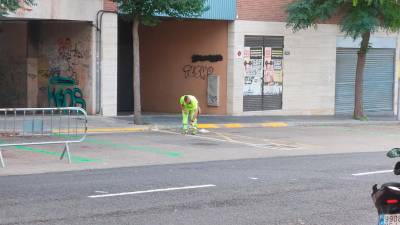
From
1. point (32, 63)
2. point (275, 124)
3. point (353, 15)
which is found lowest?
point (275, 124)

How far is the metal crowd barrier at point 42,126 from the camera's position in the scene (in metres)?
13.6

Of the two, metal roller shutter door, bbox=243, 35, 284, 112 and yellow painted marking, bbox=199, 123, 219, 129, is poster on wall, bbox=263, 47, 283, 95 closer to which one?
metal roller shutter door, bbox=243, 35, 284, 112

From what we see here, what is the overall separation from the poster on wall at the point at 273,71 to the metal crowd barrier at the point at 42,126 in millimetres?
14370

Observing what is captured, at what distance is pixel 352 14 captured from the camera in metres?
25.8

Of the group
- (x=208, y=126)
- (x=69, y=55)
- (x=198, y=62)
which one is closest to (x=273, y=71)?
(x=198, y=62)

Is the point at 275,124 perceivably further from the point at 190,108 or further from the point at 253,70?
the point at 190,108

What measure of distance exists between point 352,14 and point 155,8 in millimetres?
8216

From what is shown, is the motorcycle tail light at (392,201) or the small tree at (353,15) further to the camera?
the small tree at (353,15)

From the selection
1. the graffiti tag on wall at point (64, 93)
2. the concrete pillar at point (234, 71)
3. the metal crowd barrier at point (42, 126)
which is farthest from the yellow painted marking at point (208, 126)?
the metal crowd barrier at point (42, 126)

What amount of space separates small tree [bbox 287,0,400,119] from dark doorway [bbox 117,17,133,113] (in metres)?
6.80

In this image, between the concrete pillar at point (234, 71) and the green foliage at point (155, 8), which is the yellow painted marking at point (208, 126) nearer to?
the green foliage at point (155, 8)

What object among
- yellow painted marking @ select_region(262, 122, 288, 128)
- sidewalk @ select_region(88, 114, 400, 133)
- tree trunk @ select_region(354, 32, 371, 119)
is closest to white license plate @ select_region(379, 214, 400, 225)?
sidewalk @ select_region(88, 114, 400, 133)

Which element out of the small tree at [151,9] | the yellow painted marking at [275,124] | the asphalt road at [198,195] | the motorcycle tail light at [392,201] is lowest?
the asphalt road at [198,195]

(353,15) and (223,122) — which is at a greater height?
(353,15)
